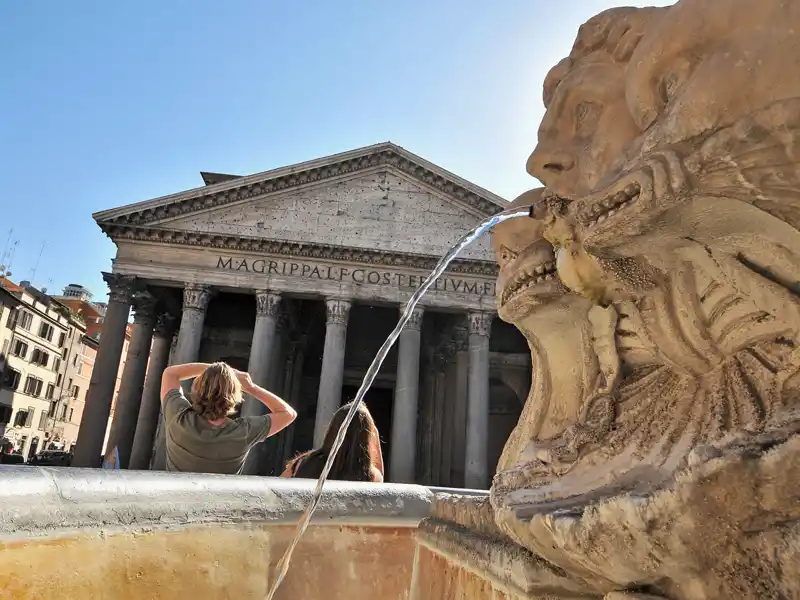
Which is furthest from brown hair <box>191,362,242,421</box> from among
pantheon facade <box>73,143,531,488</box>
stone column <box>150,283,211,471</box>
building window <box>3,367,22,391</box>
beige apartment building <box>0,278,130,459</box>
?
building window <box>3,367,22,391</box>

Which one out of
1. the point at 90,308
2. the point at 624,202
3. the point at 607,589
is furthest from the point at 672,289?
the point at 90,308

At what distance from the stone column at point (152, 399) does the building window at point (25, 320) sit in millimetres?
16325

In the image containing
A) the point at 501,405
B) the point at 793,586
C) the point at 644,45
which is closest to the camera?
the point at 793,586

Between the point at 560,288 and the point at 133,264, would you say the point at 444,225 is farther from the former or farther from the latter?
the point at 560,288

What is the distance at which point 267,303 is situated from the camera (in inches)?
600

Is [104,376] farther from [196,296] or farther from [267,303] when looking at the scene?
[267,303]

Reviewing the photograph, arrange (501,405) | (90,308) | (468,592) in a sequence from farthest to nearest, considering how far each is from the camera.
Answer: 1. (90,308)
2. (501,405)
3. (468,592)

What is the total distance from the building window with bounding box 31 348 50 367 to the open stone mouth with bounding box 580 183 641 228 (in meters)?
37.5

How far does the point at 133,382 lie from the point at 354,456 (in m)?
14.8

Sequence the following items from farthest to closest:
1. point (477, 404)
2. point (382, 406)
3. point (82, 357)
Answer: point (82, 357) → point (382, 406) → point (477, 404)

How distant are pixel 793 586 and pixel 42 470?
141 centimetres

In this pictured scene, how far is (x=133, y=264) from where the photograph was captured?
15.2 meters

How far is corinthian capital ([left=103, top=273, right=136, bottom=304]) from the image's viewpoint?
1493cm

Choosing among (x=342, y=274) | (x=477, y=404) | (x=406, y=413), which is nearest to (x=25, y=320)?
(x=342, y=274)
